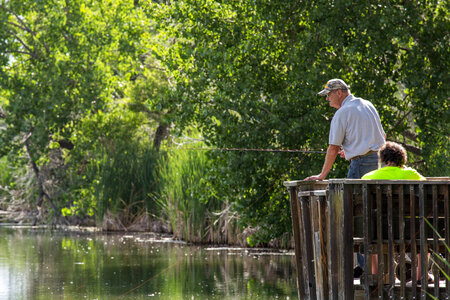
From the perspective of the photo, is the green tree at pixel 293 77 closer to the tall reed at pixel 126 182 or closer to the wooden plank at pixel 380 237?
the wooden plank at pixel 380 237

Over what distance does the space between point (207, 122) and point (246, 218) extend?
148 centimetres

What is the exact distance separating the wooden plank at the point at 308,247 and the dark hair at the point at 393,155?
2.23 feet

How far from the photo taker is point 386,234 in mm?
6355

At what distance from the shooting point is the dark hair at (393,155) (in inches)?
278

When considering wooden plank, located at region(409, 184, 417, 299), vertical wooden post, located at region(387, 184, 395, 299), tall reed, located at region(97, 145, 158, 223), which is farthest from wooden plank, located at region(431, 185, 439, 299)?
tall reed, located at region(97, 145, 158, 223)

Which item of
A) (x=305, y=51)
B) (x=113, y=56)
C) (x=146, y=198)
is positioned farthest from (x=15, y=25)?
(x=305, y=51)

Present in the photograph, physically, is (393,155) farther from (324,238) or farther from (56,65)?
(56,65)

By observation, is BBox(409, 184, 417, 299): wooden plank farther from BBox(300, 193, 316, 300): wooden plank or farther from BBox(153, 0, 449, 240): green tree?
BBox(153, 0, 449, 240): green tree

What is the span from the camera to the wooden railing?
246 inches

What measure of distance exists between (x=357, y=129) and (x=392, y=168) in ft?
2.84

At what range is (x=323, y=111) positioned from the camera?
1202 centimetres

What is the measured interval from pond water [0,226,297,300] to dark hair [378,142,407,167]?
11.5ft

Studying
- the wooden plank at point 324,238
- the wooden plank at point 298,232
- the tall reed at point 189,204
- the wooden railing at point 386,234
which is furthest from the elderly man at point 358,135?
the tall reed at point 189,204

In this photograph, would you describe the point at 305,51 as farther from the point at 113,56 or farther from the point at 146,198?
the point at 113,56
